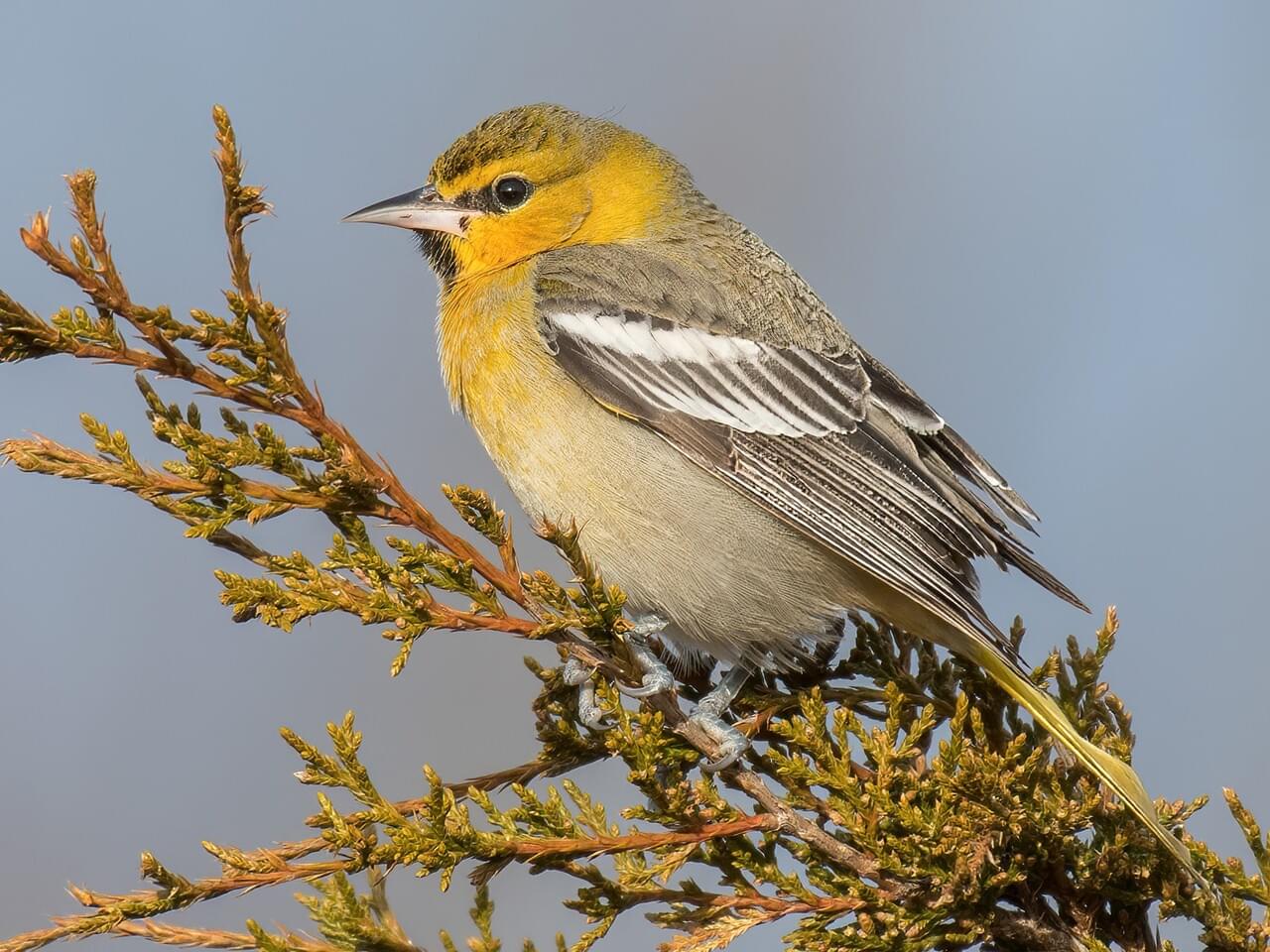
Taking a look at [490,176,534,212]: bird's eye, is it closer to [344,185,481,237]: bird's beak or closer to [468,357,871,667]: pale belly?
[344,185,481,237]: bird's beak

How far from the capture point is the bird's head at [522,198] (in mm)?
→ 4422

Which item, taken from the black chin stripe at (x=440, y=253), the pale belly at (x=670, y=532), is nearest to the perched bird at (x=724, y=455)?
the pale belly at (x=670, y=532)

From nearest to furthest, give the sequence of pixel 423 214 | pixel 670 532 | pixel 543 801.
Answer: pixel 543 801
pixel 670 532
pixel 423 214

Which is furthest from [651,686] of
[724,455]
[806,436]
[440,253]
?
[440,253]

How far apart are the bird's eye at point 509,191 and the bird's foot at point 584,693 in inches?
72.0

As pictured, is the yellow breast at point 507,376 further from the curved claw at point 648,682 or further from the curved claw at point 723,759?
the curved claw at point 723,759

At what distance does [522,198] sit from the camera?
4.49 metres

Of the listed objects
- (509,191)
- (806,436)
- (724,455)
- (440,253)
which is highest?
(509,191)

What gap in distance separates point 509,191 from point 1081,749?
2745 millimetres

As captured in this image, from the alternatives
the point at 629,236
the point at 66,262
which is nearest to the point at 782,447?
the point at 629,236

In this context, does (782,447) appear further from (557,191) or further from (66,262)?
(66,262)

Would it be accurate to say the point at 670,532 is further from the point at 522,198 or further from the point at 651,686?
the point at 522,198

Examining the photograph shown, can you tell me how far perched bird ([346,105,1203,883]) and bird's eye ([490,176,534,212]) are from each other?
7.5 inches

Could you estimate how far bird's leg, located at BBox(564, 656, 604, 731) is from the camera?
339cm
